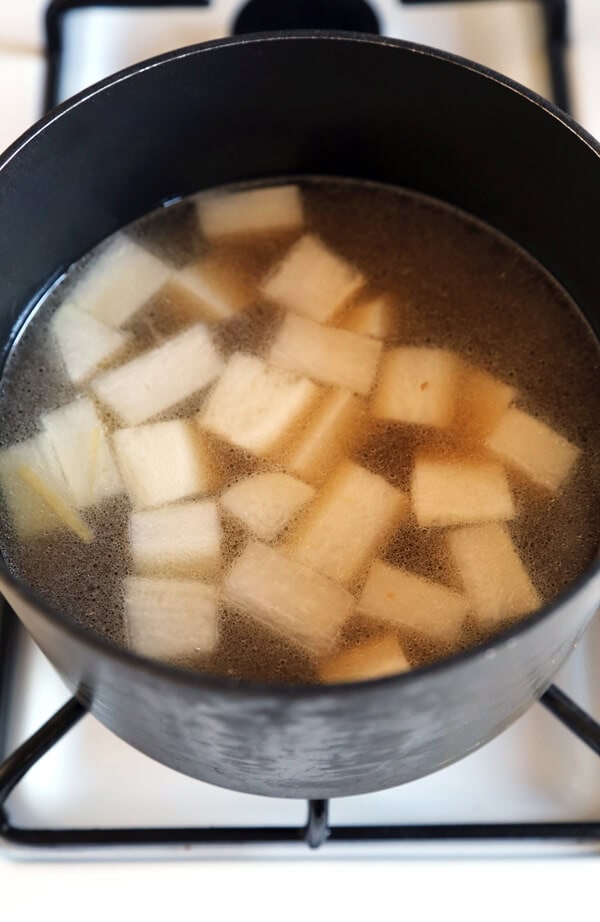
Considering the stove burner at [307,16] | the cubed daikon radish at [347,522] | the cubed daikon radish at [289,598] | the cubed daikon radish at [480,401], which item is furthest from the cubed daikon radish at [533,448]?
the stove burner at [307,16]

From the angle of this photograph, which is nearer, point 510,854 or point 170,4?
point 510,854

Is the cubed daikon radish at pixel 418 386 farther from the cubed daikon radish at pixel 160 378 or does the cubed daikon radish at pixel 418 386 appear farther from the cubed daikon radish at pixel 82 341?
the cubed daikon radish at pixel 82 341

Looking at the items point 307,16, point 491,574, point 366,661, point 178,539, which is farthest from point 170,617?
point 307,16

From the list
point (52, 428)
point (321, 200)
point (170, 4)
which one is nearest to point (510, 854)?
point (52, 428)

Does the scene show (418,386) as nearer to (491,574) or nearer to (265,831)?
(491,574)

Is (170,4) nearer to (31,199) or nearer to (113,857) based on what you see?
(31,199)

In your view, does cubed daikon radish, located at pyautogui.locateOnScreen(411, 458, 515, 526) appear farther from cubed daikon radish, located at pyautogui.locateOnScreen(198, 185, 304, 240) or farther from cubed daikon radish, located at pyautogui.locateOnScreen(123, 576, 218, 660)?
cubed daikon radish, located at pyautogui.locateOnScreen(198, 185, 304, 240)
